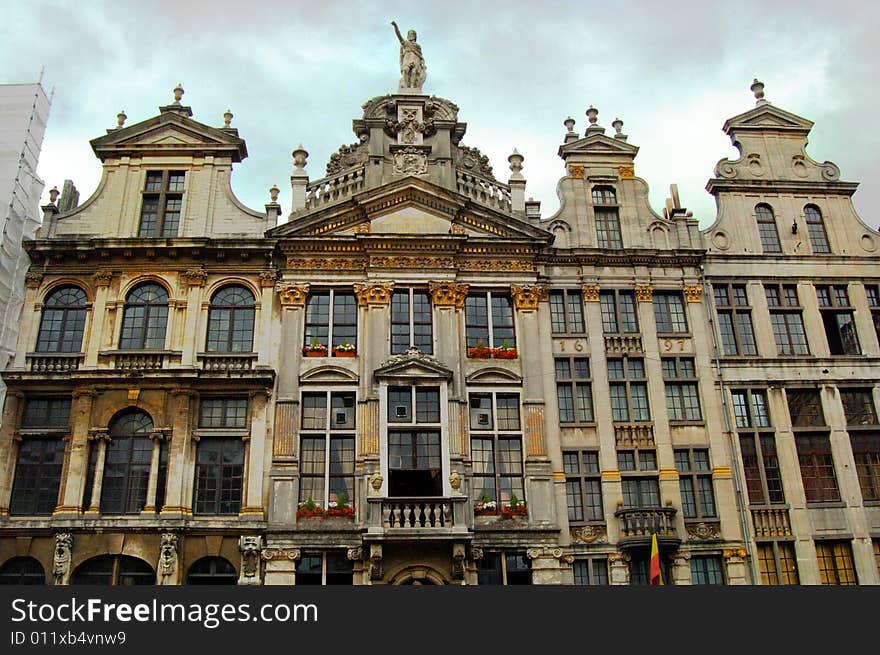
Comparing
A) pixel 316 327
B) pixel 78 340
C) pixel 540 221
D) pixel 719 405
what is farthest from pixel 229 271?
pixel 719 405

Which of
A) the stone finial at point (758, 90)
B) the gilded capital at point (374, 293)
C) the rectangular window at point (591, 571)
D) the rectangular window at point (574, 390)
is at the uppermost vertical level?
the stone finial at point (758, 90)

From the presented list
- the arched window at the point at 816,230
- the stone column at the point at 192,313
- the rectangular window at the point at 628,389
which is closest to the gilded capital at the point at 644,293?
the rectangular window at the point at 628,389

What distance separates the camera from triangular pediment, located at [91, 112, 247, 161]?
29.5m

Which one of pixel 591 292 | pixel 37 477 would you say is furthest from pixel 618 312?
pixel 37 477

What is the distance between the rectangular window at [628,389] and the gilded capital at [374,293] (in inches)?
299

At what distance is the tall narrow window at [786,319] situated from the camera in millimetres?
28578

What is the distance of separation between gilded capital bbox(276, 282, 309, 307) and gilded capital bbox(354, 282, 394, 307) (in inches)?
66.5

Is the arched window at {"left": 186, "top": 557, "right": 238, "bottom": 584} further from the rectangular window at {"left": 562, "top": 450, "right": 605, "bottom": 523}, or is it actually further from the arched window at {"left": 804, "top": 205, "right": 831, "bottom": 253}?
the arched window at {"left": 804, "top": 205, "right": 831, "bottom": 253}

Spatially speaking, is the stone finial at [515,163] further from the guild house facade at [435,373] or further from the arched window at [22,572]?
the arched window at [22,572]

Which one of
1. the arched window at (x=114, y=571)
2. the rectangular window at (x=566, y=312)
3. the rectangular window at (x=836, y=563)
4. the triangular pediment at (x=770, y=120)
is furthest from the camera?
the triangular pediment at (x=770, y=120)

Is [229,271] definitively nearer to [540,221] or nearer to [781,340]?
[540,221]

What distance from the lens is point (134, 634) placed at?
16938mm

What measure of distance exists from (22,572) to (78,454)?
3.58m

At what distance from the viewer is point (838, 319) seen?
95.8ft
